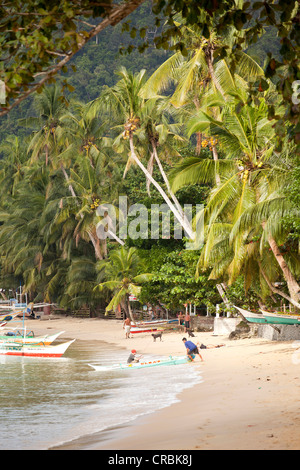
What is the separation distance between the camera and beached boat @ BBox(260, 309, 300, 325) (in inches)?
704

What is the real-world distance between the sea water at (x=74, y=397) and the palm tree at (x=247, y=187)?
12.5ft

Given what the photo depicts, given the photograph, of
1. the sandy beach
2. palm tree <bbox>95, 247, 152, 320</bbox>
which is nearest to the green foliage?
palm tree <bbox>95, 247, 152, 320</bbox>

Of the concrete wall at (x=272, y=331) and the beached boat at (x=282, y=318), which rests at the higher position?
the beached boat at (x=282, y=318)

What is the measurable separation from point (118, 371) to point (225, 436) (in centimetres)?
1048

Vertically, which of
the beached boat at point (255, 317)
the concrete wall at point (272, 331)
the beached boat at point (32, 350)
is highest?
the beached boat at point (255, 317)

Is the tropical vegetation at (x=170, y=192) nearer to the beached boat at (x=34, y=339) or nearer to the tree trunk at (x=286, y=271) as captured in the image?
the tree trunk at (x=286, y=271)

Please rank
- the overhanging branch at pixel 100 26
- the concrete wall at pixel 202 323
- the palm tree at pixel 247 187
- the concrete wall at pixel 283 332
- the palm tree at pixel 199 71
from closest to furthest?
the overhanging branch at pixel 100 26, the palm tree at pixel 247 187, the concrete wall at pixel 283 332, the palm tree at pixel 199 71, the concrete wall at pixel 202 323

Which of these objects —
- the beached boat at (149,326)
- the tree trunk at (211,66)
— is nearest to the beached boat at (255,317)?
the tree trunk at (211,66)

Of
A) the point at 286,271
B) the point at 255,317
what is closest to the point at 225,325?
the point at 255,317

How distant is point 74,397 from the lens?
13688 mm

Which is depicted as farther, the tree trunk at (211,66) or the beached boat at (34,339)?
the beached boat at (34,339)

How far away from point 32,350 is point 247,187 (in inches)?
476

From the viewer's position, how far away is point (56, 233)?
43.6 meters

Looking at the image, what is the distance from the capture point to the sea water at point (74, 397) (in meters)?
10.1
